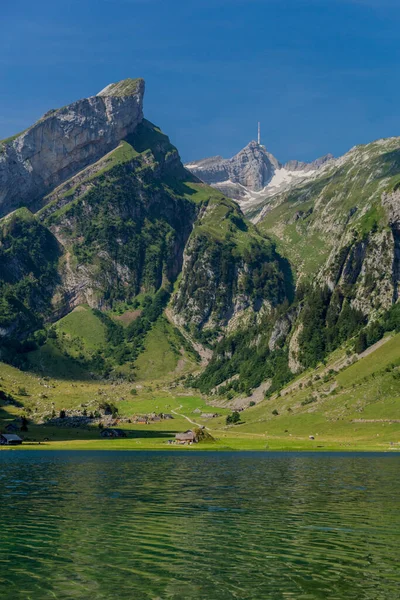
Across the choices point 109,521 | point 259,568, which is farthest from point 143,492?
point 259,568

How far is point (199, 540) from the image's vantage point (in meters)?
47.7

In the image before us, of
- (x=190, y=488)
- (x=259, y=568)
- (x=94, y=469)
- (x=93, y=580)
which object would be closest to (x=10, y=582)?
(x=93, y=580)

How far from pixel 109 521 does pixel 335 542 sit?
19.9 metres

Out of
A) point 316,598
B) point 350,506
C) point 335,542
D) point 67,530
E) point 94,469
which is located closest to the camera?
point 316,598

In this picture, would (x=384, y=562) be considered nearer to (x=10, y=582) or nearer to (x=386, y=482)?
(x=10, y=582)

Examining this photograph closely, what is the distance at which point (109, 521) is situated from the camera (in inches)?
2208

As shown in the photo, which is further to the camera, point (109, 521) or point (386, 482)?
point (386, 482)

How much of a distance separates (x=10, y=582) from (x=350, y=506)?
40856 millimetres

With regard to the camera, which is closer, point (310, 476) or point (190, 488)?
point (190, 488)

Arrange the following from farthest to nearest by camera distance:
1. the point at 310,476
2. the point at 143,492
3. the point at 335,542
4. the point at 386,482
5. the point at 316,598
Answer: the point at 310,476, the point at 386,482, the point at 143,492, the point at 335,542, the point at 316,598

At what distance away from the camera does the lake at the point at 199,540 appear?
34.3 metres

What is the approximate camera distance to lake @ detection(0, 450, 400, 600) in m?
34.3

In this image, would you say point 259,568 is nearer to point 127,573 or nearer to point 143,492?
point 127,573

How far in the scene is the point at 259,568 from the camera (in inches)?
1517
